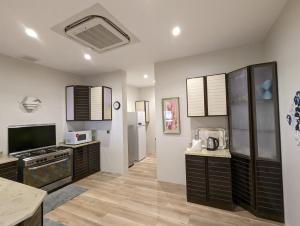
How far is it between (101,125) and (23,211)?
11.1ft

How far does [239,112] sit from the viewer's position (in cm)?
257

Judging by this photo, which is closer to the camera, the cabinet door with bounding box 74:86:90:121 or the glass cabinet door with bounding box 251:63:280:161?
the glass cabinet door with bounding box 251:63:280:161

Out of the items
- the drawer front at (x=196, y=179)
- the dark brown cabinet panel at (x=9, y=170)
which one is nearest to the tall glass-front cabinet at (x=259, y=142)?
the drawer front at (x=196, y=179)

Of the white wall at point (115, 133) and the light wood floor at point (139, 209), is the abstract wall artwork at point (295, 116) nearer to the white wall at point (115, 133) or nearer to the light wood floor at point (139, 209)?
the light wood floor at point (139, 209)

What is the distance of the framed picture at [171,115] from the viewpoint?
11.3 feet

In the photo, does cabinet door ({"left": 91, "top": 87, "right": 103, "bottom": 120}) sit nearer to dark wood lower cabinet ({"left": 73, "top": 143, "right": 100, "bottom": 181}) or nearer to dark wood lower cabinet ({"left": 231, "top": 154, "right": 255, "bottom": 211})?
dark wood lower cabinet ({"left": 73, "top": 143, "right": 100, "bottom": 181})

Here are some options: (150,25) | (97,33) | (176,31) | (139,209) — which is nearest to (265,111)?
(176,31)

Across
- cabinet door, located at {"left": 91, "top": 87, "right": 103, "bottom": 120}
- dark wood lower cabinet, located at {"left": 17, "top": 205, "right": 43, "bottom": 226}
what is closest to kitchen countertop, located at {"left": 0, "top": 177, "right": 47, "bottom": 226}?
dark wood lower cabinet, located at {"left": 17, "top": 205, "right": 43, "bottom": 226}

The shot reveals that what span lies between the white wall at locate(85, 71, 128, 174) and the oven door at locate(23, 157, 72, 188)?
968mm

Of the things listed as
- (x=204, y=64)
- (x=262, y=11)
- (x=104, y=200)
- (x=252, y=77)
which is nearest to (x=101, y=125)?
(x=104, y=200)

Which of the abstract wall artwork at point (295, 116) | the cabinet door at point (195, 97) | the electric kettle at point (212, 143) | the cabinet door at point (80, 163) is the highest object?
the cabinet door at point (195, 97)

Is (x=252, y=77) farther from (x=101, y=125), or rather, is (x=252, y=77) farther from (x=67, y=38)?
(x=101, y=125)

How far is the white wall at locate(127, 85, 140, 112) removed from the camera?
6141 millimetres

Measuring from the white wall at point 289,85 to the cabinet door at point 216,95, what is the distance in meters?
0.80
